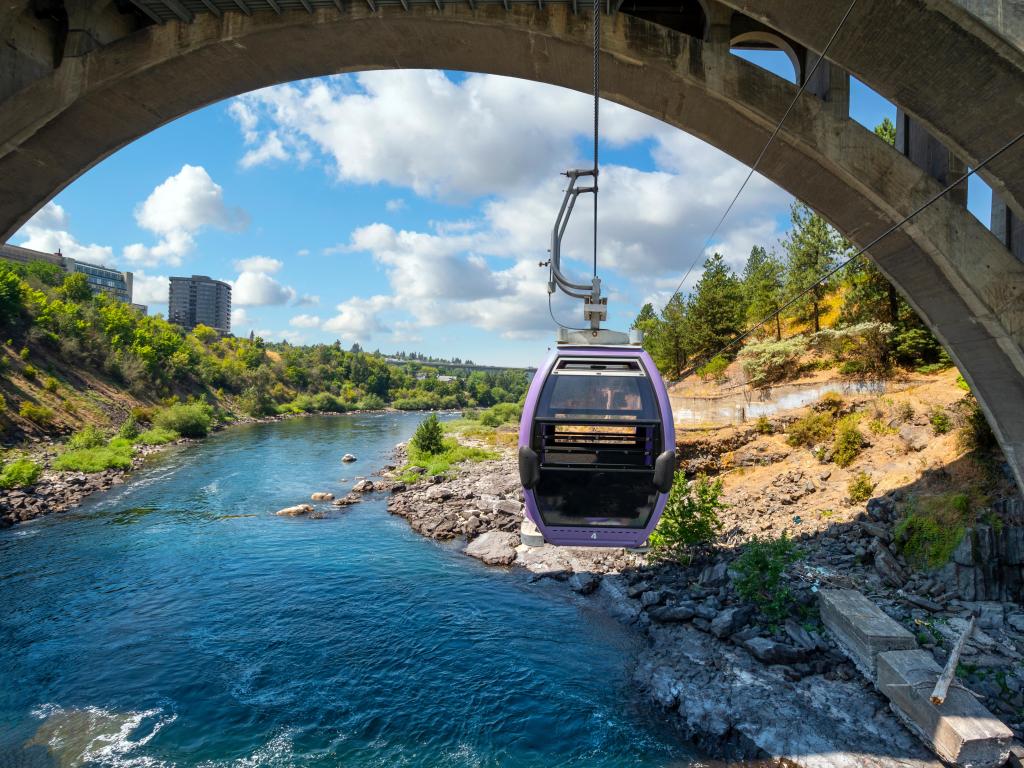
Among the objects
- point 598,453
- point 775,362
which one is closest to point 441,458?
point 775,362

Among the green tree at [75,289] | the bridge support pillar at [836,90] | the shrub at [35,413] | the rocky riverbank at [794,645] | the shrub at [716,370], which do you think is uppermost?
the green tree at [75,289]

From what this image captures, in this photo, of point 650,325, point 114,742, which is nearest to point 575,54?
point 114,742

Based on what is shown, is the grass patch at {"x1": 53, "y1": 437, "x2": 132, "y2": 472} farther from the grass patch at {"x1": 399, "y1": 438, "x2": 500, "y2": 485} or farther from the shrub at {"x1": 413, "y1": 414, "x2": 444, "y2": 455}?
the shrub at {"x1": 413, "y1": 414, "x2": 444, "y2": 455}

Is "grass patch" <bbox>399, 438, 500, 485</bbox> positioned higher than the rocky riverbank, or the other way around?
"grass patch" <bbox>399, 438, 500, 485</bbox>

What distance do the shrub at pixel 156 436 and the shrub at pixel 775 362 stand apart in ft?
123

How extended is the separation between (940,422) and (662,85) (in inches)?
458

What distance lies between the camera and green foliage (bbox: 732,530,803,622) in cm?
1111

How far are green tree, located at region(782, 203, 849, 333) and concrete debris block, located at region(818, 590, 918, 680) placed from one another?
1947cm

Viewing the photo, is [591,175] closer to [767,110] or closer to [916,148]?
[767,110]

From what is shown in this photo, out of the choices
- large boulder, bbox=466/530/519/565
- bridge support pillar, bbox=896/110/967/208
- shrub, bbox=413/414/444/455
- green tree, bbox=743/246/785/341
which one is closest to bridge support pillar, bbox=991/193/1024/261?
bridge support pillar, bbox=896/110/967/208

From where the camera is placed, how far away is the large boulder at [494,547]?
16.3 metres

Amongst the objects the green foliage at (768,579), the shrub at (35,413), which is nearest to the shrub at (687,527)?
the green foliage at (768,579)

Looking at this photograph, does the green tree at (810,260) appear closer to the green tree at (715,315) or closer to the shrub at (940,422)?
the green tree at (715,315)

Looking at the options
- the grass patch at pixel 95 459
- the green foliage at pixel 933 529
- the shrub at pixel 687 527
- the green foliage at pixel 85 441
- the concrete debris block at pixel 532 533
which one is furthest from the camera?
the green foliage at pixel 85 441
